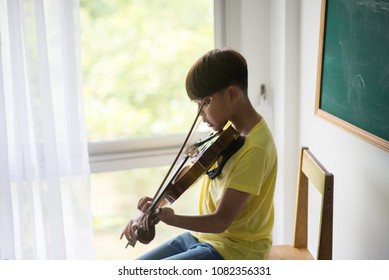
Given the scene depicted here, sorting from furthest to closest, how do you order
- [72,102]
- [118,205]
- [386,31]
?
[118,205] < [72,102] < [386,31]

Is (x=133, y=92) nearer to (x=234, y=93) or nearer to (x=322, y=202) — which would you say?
(x=234, y=93)

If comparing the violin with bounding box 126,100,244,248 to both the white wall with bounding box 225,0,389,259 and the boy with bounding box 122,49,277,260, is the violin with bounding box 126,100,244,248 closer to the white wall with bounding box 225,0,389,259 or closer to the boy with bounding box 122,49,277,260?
the boy with bounding box 122,49,277,260

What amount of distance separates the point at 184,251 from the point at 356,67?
2.29 ft

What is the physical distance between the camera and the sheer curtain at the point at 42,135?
74.2 inches

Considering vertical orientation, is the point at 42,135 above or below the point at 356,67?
below

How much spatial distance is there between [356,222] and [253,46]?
0.88m

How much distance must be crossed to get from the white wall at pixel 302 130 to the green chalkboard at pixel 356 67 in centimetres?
7

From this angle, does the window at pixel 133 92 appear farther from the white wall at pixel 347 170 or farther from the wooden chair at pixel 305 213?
the wooden chair at pixel 305 213

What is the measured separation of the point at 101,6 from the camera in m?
2.11

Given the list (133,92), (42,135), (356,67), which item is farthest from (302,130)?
(42,135)

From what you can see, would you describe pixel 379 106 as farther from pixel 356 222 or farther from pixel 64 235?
pixel 64 235

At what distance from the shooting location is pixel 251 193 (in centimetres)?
142

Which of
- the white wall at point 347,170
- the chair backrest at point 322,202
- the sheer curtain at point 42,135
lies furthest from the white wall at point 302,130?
the sheer curtain at point 42,135

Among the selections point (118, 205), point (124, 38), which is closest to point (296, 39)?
point (124, 38)
